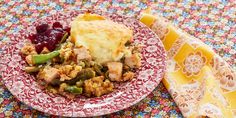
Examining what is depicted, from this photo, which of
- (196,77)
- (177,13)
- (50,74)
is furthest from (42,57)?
(177,13)

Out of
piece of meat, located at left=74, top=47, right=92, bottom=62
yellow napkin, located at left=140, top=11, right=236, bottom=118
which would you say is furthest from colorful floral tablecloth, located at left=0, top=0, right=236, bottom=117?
piece of meat, located at left=74, top=47, right=92, bottom=62

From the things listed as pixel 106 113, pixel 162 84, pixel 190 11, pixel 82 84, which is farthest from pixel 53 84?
pixel 190 11

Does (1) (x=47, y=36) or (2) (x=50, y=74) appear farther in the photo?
(1) (x=47, y=36)

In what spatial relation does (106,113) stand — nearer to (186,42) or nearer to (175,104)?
(175,104)

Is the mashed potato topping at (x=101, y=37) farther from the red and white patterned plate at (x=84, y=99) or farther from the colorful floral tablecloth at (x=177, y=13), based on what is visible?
the colorful floral tablecloth at (x=177, y=13)

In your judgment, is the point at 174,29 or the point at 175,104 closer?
the point at 175,104

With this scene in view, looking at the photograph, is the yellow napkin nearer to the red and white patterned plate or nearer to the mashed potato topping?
the red and white patterned plate

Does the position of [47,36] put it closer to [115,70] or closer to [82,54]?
[82,54]

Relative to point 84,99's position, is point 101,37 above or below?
above
